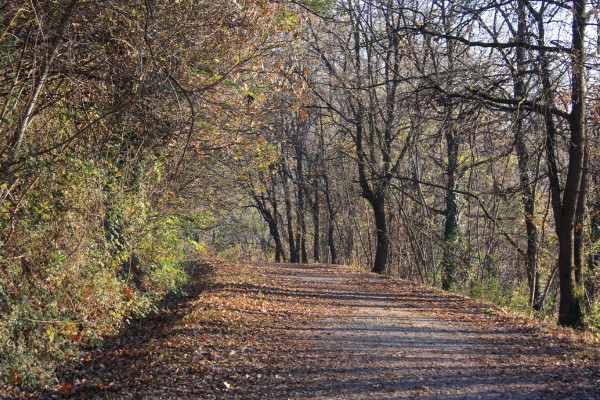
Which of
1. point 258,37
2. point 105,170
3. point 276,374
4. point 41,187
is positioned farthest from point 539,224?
point 41,187

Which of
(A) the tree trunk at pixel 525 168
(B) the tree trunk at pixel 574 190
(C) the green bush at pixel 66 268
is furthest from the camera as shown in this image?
(A) the tree trunk at pixel 525 168

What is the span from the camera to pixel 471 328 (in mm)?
7789

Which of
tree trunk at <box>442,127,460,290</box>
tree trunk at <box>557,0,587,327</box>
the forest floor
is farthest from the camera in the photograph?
tree trunk at <box>442,127,460,290</box>

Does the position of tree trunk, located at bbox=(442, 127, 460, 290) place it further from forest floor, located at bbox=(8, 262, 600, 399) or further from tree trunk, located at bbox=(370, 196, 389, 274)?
forest floor, located at bbox=(8, 262, 600, 399)

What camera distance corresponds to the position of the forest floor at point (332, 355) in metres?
5.08

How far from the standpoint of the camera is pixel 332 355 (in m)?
6.23

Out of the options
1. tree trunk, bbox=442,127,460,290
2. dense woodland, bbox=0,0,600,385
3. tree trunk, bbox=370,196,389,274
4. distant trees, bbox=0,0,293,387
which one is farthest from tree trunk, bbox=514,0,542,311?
tree trunk, bbox=370,196,389,274

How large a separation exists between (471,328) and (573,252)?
271 centimetres

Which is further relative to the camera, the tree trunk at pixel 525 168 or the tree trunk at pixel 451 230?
the tree trunk at pixel 451 230

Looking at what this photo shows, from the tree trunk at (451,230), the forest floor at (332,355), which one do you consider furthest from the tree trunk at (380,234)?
the forest floor at (332,355)

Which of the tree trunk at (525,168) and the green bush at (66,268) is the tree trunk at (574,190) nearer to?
the tree trunk at (525,168)

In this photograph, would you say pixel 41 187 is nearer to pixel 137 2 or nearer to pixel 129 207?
pixel 129 207

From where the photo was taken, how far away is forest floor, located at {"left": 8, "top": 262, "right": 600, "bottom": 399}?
5082 mm

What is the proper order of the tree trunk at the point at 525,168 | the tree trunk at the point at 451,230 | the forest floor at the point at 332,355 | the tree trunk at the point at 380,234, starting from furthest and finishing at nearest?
1. the tree trunk at the point at 380,234
2. the tree trunk at the point at 451,230
3. the tree trunk at the point at 525,168
4. the forest floor at the point at 332,355
